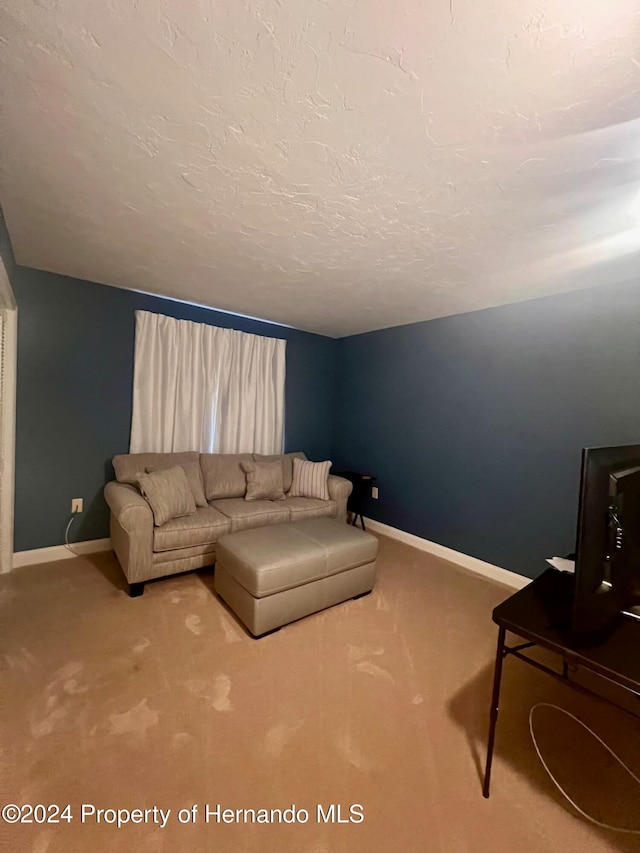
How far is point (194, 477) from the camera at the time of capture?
308 centimetres

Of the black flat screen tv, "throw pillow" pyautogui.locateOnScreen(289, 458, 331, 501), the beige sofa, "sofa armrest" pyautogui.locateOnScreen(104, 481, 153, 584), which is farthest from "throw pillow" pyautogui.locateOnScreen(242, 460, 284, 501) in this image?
the black flat screen tv

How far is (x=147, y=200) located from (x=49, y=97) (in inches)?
21.4

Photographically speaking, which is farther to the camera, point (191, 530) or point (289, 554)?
point (191, 530)

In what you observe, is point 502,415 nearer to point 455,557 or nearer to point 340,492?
point 455,557

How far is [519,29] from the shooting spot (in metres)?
Answer: 0.86

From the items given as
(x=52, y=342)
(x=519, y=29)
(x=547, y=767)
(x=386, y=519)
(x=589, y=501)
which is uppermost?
(x=519, y=29)

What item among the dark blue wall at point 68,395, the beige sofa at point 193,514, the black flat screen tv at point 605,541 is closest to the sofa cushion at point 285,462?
the beige sofa at point 193,514

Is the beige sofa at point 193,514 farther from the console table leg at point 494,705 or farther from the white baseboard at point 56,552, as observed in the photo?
the console table leg at point 494,705

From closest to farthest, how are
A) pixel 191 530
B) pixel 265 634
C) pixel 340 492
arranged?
1. pixel 265 634
2. pixel 191 530
3. pixel 340 492

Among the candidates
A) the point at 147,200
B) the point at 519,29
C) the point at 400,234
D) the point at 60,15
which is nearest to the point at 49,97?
the point at 60,15

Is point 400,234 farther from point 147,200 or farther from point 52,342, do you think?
point 52,342

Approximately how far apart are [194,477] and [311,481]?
113 cm

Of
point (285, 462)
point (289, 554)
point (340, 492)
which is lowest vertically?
point (289, 554)

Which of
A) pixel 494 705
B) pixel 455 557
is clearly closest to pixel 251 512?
pixel 455 557
